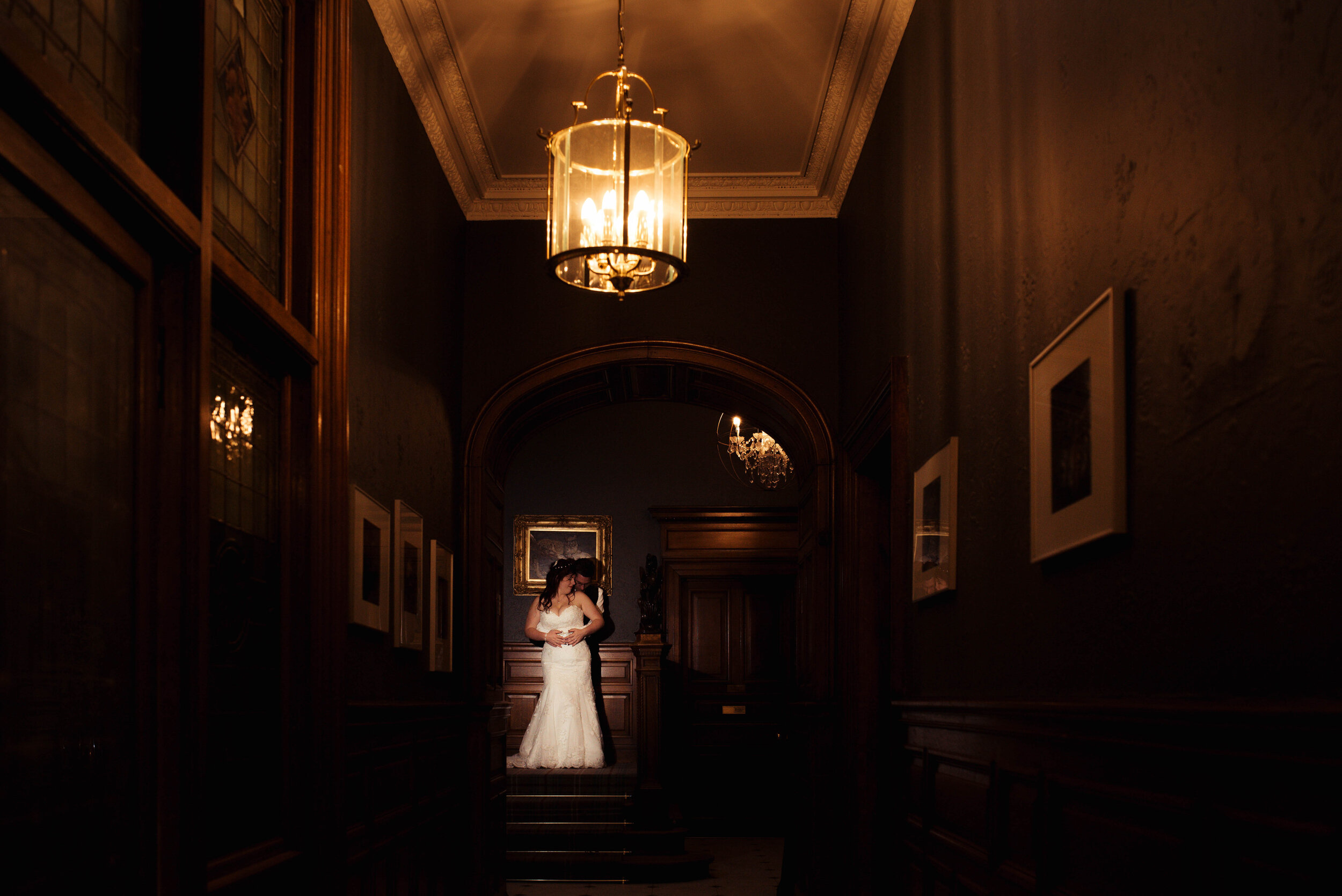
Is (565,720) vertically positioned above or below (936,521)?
below

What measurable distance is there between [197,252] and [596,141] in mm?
1969

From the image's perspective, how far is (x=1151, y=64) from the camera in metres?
2.42

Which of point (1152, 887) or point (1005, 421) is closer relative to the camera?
point (1152, 887)

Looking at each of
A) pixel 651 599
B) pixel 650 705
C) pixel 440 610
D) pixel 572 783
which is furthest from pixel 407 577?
pixel 651 599

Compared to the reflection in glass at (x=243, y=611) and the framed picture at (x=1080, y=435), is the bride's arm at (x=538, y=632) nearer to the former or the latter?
the reflection in glass at (x=243, y=611)

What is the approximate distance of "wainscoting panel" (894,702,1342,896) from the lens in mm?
1688

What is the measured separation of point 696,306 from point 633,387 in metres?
0.88

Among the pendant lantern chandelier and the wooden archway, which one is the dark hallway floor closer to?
the wooden archway

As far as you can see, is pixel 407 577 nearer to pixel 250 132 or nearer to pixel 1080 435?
pixel 250 132

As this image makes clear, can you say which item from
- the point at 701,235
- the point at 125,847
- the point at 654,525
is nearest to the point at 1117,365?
the point at 125,847

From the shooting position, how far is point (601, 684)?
13.2m

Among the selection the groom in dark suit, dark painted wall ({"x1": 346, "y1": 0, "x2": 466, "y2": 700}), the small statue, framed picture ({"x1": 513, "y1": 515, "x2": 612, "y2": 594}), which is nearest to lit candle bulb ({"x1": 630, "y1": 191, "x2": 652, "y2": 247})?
dark painted wall ({"x1": 346, "y1": 0, "x2": 466, "y2": 700})

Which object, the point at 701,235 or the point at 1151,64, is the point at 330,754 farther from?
the point at 701,235

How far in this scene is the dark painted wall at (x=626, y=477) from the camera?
533 inches
